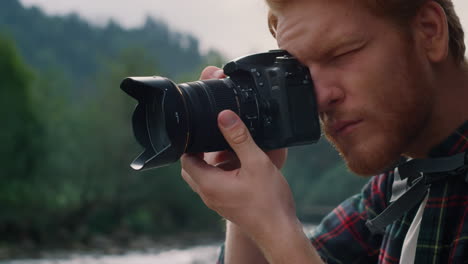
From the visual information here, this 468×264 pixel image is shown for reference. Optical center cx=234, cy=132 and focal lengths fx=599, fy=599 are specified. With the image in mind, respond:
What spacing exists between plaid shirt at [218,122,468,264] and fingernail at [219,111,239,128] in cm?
32

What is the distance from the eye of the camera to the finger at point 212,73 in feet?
3.23

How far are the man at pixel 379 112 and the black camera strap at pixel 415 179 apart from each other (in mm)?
17

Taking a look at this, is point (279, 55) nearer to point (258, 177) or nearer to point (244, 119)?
point (244, 119)

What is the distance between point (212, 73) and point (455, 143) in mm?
398

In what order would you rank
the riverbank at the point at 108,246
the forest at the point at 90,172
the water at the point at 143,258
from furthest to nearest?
the forest at the point at 90,172 < the riverbank at the point at 108,246 < the water at the point at 143,258

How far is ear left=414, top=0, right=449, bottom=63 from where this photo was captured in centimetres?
90

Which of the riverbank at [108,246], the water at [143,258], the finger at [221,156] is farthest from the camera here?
the riverbank at [108,246]

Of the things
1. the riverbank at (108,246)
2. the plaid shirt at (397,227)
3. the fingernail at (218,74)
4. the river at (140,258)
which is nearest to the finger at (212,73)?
the fingernail at (218,74)

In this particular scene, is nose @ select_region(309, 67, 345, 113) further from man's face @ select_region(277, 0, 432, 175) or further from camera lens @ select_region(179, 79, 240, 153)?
camera lens @ select_region(179, 79, 240, 153)

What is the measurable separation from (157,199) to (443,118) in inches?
504

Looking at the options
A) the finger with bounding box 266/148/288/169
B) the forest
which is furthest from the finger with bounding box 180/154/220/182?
the forest

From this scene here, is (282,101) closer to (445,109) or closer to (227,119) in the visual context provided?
(227,119)

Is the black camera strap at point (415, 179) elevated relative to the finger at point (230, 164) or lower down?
lower down

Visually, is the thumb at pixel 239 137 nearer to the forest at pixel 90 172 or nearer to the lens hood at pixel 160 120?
the lens hood at pixel 160 120
